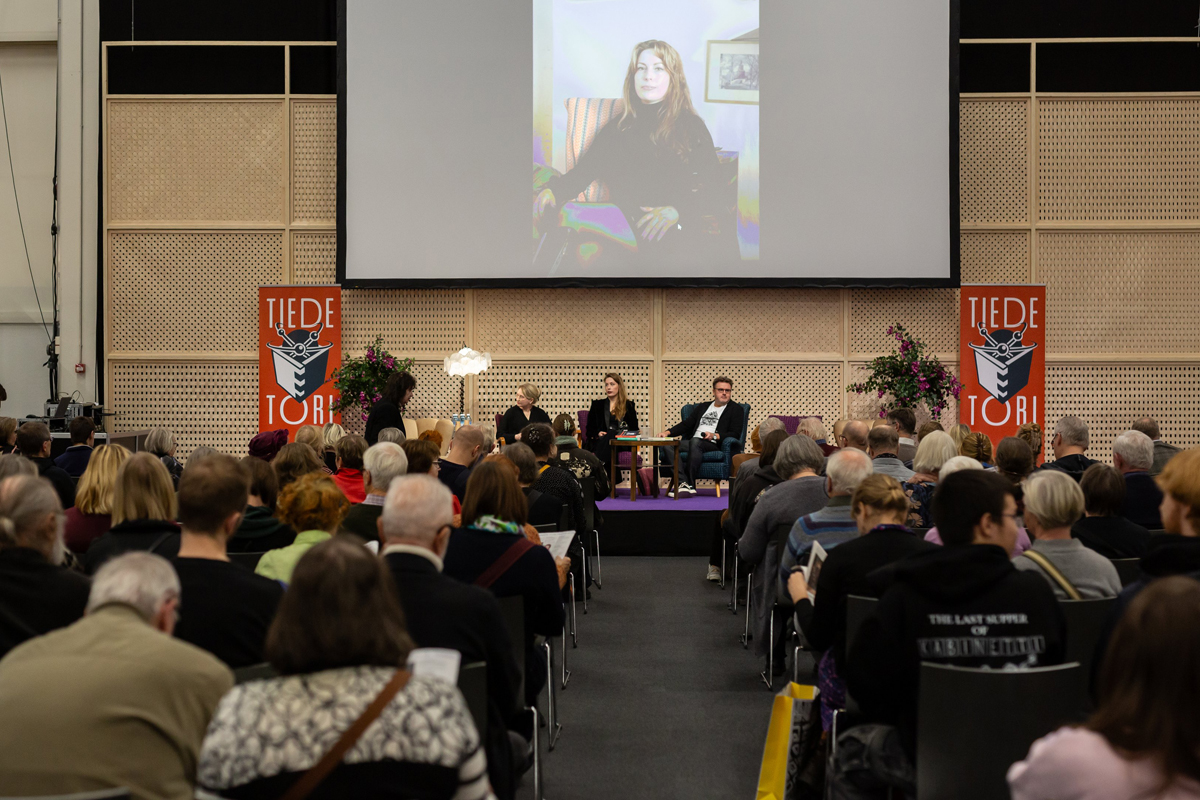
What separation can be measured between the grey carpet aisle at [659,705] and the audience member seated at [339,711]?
2.01 meters

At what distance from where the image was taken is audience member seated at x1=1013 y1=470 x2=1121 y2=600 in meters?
2.86

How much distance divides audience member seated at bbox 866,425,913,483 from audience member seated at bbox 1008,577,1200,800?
A: 11.7 feet

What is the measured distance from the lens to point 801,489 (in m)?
4.44

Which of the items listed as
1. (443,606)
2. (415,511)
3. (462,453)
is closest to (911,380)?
(462,453)

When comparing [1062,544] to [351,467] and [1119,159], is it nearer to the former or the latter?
[351,467]

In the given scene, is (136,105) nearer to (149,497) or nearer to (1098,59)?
(149,497)

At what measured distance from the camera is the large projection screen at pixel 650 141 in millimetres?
9789

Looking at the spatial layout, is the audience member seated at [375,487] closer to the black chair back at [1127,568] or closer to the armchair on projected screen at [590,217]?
the black chair back at [1127,568]

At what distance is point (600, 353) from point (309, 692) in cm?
884

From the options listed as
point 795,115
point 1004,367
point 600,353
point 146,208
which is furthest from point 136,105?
point 1004,367

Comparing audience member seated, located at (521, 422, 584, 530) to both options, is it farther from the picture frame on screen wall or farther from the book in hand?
the picture frame on screen wall

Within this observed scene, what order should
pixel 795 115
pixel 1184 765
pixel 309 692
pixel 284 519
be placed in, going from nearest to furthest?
pixel 1184 765 < pixel 309 692 < pixel 284 519 < pixel 795 115

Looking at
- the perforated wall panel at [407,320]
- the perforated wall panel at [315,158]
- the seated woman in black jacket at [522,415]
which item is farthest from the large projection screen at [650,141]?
the seated woman in black jacket at [522,415]

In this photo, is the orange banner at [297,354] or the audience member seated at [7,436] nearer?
the audience member seated at [7,436]
